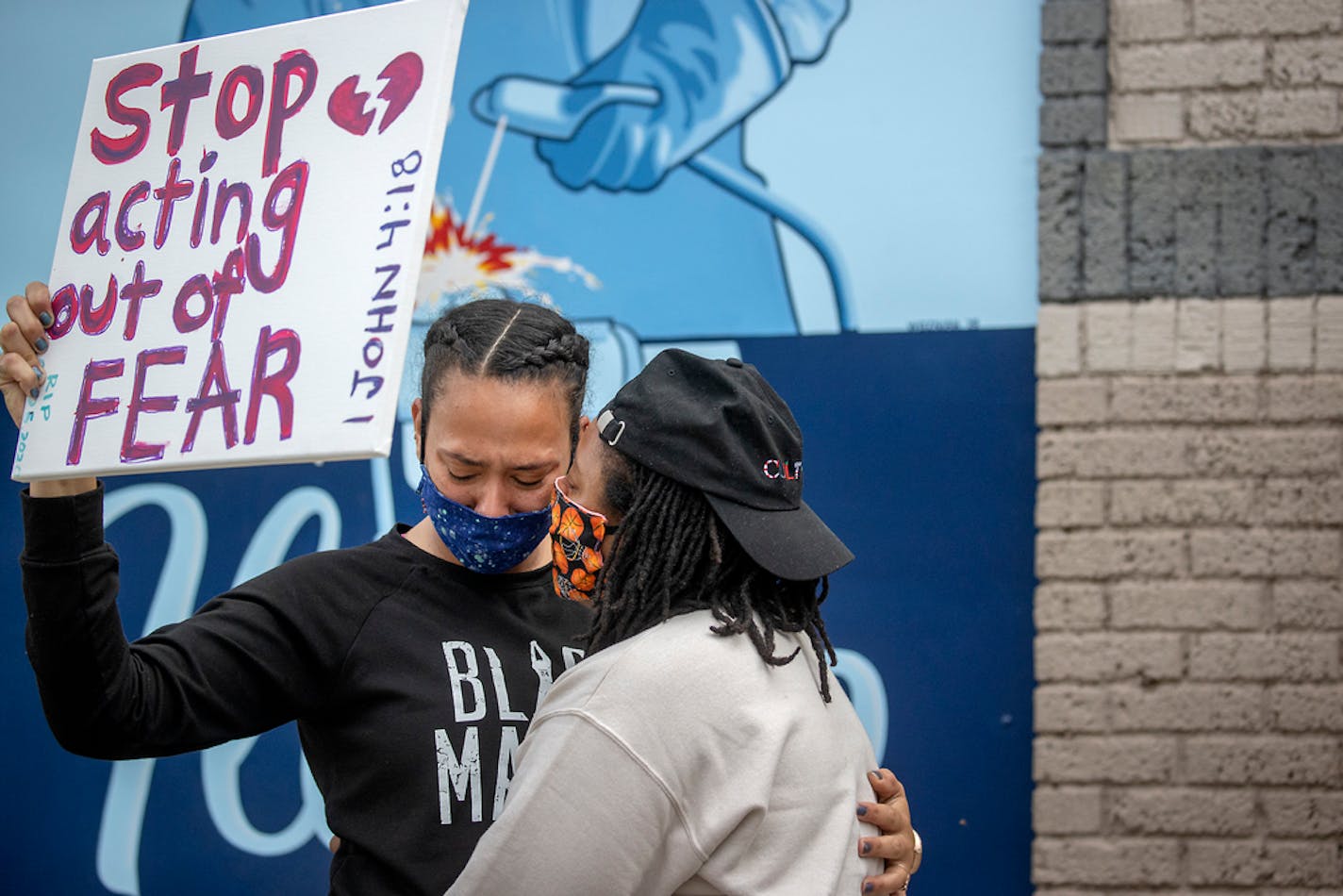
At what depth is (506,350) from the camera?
182 cm

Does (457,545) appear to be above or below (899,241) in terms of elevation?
below

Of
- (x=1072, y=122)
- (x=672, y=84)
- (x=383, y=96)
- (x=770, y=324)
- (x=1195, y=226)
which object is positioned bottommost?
(x=383, y=96)

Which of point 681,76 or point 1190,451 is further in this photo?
point 681,76

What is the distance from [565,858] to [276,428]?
0.58m

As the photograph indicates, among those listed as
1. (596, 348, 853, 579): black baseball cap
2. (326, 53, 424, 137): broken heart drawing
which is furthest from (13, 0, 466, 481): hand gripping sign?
(596, 348, 853, 579): black baseball cap

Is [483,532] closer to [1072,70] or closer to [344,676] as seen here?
[344,676]

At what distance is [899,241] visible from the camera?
3258 millimetres

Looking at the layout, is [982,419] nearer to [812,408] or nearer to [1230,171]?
[812,408]

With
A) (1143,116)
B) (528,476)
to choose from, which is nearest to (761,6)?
(1143,116)

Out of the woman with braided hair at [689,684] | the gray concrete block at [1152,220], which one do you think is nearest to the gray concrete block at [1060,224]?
the gray concrete block at [1152,220]

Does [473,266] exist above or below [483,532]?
above

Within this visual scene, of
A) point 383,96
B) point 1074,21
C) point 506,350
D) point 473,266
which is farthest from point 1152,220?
point 383,96

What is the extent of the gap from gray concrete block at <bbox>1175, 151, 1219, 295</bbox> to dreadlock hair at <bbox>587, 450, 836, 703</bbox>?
2.05 metres

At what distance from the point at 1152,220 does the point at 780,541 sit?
83.8 inches
